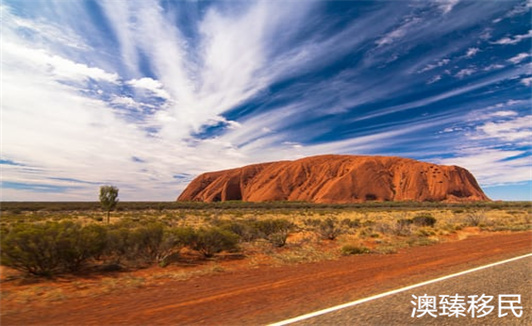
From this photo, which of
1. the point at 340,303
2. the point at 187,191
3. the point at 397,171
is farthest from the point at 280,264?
the point at 187,191

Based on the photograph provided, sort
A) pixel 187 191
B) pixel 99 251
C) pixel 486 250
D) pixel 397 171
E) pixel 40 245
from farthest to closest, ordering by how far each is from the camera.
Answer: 1. pixel 187 191
2. pixel 397 171
3. pixel 486 250
4. pixel 99 251
5. pixel 40 245

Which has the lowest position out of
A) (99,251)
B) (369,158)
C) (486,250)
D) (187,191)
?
(486,250)

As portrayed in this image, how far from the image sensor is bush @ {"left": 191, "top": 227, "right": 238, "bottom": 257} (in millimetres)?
11492

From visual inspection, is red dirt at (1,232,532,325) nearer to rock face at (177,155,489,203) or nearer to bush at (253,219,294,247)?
bush at (253,219,294,247)

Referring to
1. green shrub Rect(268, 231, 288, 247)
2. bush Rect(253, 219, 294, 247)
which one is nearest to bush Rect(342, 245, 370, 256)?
green shrub Rect(268, 231, 288, 247)

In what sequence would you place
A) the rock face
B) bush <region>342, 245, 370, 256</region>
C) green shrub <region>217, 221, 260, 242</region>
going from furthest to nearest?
the rock face → green shrub <region>217, 221, 260, 242</region> → bush <region>342, 245, 370, 256</region>

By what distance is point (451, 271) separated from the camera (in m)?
8.23

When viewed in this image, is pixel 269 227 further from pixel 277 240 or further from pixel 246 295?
pixel 246 295

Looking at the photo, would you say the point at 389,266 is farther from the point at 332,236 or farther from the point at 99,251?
the point at 99,251

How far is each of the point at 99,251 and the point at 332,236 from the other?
11.3 m

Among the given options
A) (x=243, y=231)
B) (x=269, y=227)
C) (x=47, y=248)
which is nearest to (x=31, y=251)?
(x=47, y=248)

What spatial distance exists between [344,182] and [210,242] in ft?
320

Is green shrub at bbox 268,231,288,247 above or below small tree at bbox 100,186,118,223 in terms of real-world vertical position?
below

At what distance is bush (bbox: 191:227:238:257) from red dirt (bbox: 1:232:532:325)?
2748 mm
